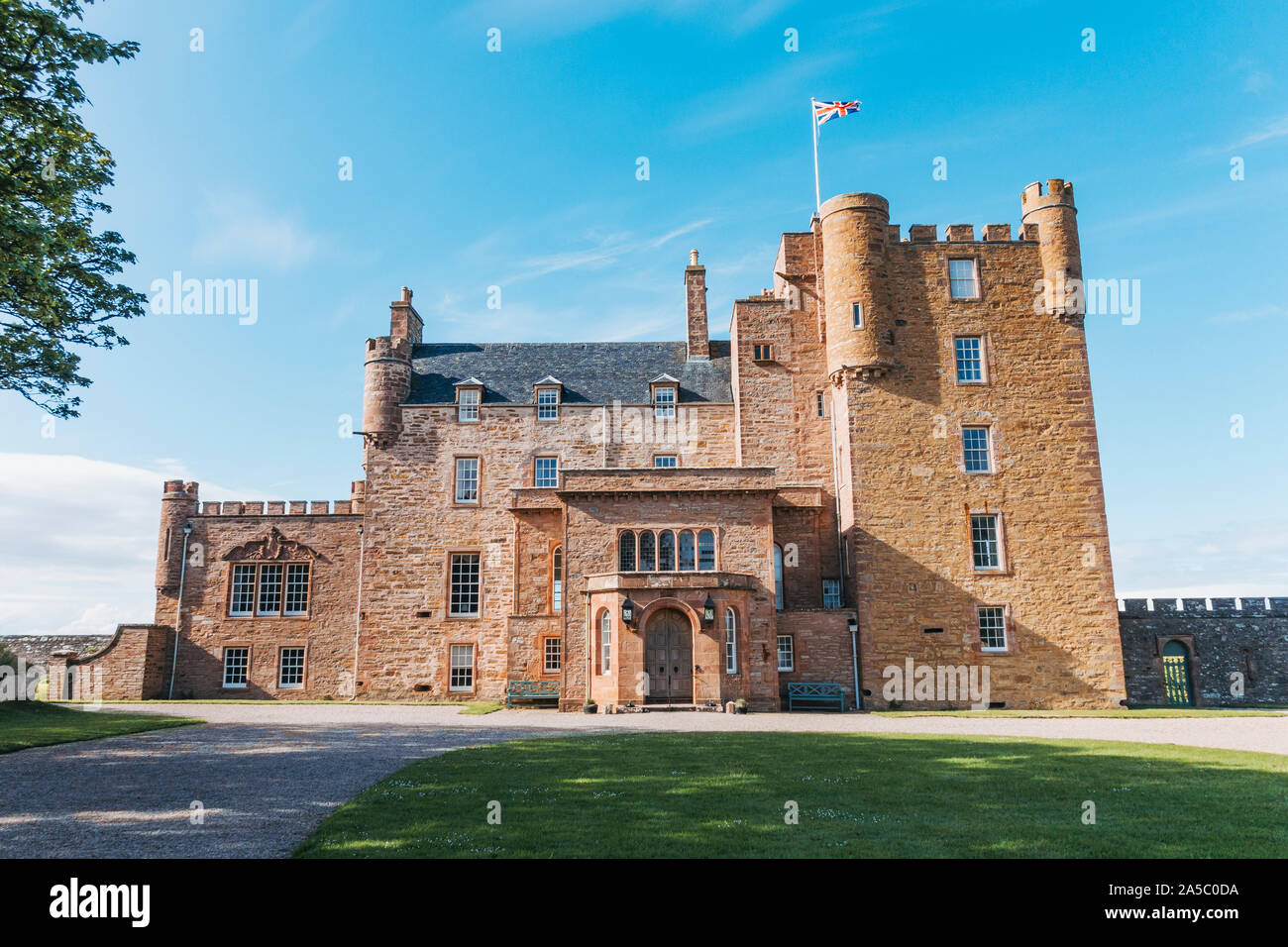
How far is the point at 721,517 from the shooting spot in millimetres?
28719

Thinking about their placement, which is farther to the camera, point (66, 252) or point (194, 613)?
point (194, 613)

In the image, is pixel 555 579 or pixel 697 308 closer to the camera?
pixel 555 579

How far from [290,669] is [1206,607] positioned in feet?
127

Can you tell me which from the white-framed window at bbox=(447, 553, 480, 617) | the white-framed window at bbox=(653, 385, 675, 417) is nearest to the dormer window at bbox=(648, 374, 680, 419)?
the white-framed window at bbox=(653, 385, 675, 417)

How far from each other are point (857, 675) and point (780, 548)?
5.45 metres

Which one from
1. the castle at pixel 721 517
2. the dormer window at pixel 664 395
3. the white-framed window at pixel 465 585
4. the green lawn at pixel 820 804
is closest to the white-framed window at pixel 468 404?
the castle at pixel 721 517

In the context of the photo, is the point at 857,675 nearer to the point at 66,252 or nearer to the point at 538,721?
the point at 538,721

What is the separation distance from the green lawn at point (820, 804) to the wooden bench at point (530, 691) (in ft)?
47.8

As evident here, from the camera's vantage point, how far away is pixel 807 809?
31.9 feet

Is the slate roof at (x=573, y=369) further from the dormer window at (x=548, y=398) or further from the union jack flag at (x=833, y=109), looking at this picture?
the union jack flag at (x=833, y=109)

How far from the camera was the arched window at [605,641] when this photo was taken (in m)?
27.5

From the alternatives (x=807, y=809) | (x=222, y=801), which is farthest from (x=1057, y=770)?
(x=222, y=801)

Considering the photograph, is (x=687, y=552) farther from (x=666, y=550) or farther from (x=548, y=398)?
(x=548, y=398)

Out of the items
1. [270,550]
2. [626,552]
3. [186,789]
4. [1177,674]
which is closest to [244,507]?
[270,550]
